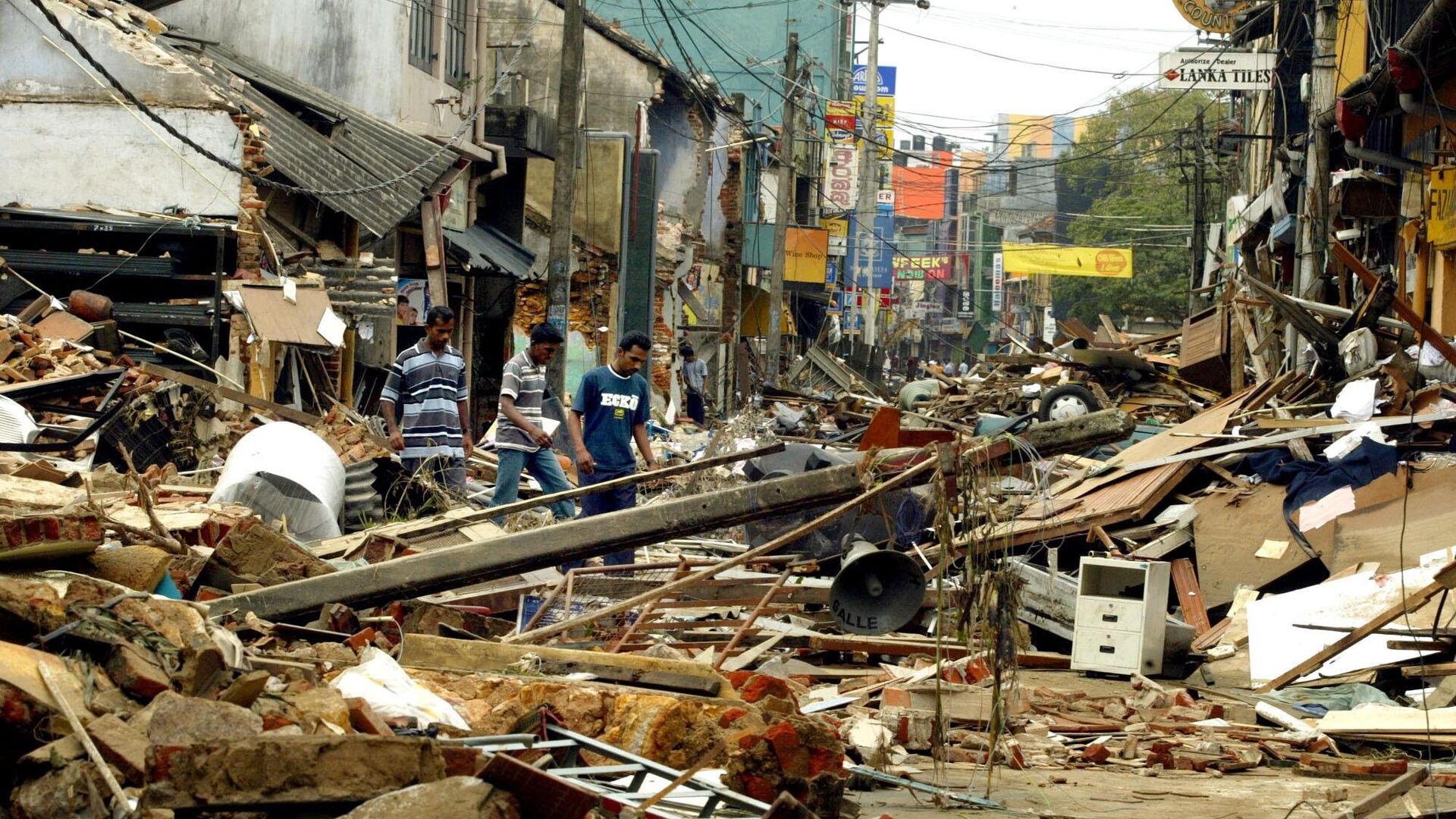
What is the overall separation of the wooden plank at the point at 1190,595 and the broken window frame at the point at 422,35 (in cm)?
1185

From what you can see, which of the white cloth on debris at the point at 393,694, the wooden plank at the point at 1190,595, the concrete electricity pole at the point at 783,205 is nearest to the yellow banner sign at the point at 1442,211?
the wooden plank at the point at 1190,595

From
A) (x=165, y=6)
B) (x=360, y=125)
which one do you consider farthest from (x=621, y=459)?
(x=165, y=6)

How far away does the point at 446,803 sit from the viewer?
3947 millimetres

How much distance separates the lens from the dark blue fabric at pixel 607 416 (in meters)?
10.2

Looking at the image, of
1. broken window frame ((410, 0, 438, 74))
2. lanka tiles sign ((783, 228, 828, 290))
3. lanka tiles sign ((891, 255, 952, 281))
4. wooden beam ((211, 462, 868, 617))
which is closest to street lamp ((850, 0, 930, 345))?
lanka tiles sign ((783, 228, 828, 290))

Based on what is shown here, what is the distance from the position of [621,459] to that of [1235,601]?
4.42m

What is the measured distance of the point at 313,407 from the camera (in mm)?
14211

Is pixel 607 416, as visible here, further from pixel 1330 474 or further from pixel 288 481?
pixel 1330 474

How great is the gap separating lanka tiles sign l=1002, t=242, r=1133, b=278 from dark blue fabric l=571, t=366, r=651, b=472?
3714 centimetres

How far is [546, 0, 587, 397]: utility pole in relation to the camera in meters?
16.1

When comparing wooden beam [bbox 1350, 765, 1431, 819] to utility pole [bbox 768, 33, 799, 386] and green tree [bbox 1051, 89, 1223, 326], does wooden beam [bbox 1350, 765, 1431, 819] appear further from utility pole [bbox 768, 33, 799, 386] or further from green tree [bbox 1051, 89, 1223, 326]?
green tree [bbox 1051, 89, 1223, 326]

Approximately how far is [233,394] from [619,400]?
3510mm

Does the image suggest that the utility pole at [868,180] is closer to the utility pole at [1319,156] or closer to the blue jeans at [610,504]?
the utility pole at [1319,156]

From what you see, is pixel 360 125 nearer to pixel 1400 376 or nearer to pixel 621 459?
pixel 621 459
